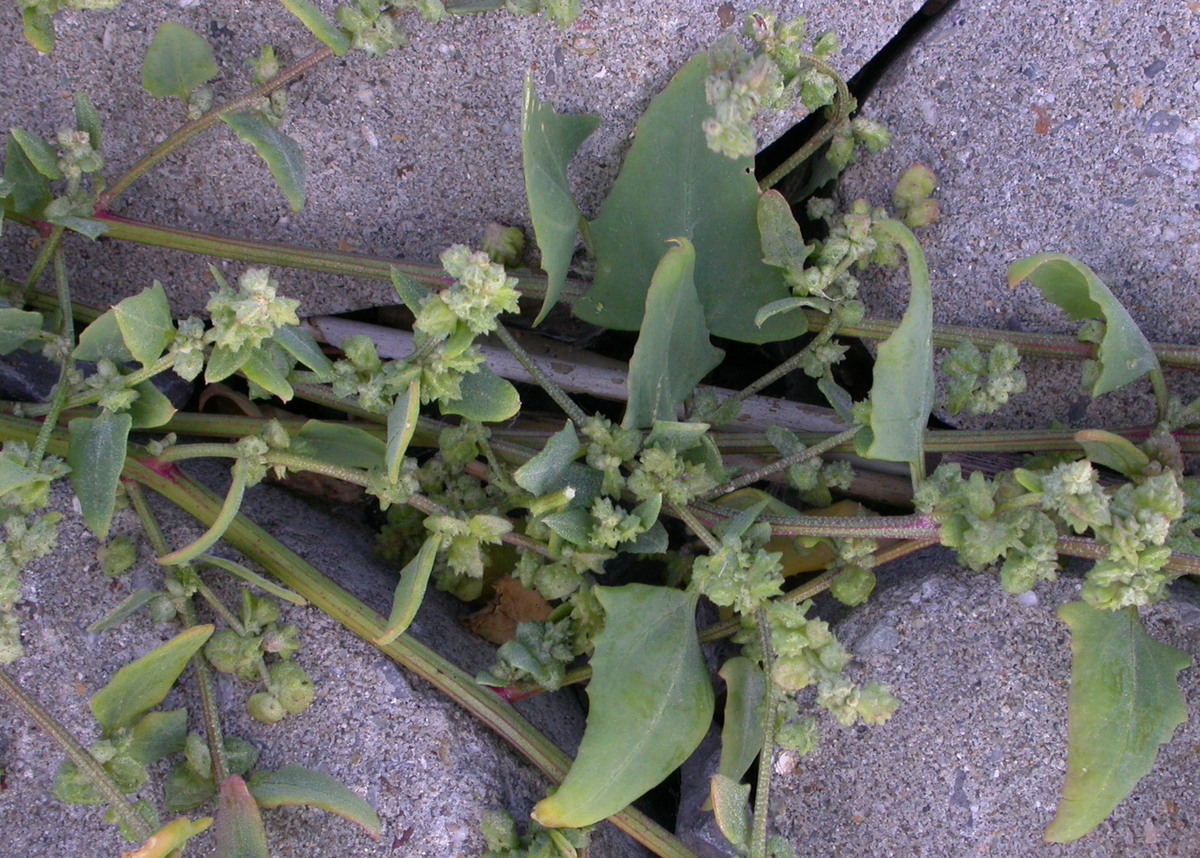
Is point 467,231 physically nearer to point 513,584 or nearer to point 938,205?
point 513,584

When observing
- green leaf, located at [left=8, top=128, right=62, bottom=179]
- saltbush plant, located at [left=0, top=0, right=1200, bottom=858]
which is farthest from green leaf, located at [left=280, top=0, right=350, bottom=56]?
green leaf, located at [left=8, top=128, right=62, bottom=179]

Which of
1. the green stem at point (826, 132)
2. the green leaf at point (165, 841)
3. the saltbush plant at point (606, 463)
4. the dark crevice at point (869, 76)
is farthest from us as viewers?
the dark crevice at point (869, 76)

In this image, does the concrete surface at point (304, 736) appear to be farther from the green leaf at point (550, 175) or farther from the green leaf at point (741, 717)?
the green leaf at point (550, 175)

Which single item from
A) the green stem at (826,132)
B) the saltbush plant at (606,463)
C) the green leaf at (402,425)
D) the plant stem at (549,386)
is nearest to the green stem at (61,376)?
the saltbush plant at (606,463)

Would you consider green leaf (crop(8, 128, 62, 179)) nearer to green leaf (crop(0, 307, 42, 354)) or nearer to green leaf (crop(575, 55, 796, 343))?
green leaf (crop(0, 307, 42, 354))

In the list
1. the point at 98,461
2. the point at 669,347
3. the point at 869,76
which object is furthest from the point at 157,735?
the point at 869,76

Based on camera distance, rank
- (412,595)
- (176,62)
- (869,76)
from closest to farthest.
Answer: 1. (412,595)
2. (176,62)
3. (869,76)

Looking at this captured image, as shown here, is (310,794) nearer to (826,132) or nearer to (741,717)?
(741,717)
